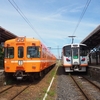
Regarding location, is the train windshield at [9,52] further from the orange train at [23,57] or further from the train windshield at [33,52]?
the train windshield at [33,52]

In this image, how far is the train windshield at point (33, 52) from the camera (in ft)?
48.3

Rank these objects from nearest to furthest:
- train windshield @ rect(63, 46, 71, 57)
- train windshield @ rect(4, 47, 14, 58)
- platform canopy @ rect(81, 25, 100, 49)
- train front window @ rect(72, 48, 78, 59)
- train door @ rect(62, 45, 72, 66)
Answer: train windshield @ rect(4, 47, 14, 58), platform canopy @ rect(81, 25, 100, 49), train front window @ rect(72, 48, 78, 59), train door @ rect(62, 45, 72, 66), train windshield @ rect(63, 46, 71, 57)

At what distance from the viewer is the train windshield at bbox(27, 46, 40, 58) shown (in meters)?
14.7

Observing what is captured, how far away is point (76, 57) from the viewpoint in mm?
21922

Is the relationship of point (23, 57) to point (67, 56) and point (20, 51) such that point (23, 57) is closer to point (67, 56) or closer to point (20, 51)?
point (20, 51)

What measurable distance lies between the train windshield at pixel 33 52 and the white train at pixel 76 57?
25.3 feet

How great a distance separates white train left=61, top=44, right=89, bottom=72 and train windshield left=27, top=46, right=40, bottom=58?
7709 millimetres

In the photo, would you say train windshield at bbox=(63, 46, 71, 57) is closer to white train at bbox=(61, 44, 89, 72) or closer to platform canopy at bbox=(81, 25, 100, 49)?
white train at bbox=(61, 44, 89, 72)

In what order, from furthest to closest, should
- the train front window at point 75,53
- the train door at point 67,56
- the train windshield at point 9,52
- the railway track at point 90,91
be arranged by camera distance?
the train door at point 67,56 → the train front window at point 75,53 → the train windshield at point 9,52 → the railway track at point 90,91

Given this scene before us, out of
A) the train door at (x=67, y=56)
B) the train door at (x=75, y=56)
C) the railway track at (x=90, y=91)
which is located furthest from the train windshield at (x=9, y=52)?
the train door at (x=75, y=56)

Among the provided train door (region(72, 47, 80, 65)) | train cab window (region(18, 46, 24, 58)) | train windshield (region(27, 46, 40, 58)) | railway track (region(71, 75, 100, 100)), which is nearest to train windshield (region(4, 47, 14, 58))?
train cab window (region(18, 46, 24, 58))

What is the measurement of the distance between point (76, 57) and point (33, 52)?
792cm

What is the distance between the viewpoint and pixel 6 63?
15.0 m

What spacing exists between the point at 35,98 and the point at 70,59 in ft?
40.2
